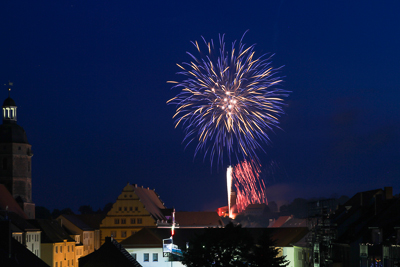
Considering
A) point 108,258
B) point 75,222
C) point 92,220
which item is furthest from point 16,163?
point 108,258

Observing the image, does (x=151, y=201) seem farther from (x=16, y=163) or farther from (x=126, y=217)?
(x=16, y=163)

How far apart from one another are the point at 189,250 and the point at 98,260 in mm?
8400

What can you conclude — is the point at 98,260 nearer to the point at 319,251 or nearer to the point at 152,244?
the point at 319,251

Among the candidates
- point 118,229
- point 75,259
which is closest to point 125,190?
point 118,229

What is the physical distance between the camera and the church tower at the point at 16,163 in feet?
350

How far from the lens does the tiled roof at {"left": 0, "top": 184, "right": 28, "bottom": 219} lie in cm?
9649

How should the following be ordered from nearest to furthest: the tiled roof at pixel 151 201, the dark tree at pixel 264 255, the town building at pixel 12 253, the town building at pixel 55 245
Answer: the town building at pixel 12 253 < the dark tree at pixel 264 255 < the town building at pixel 55 245 < the tiled roof at pixel 151 201

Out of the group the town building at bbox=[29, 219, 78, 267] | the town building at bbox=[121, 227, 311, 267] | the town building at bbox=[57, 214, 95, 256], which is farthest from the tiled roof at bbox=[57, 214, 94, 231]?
the town building at bbox=[121, 227, 311, 267]

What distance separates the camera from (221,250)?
56625 millimetres

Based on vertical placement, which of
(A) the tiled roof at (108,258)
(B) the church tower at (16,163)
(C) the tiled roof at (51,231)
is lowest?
(A) the tiled roof at (108,258)

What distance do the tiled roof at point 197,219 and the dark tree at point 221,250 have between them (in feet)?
242

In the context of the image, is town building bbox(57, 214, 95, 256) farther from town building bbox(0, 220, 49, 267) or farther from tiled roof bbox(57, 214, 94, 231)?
town building bbox(0, 220, 49, 267)

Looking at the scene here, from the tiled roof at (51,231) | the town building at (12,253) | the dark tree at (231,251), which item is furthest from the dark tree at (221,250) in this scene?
the tiled roof at (51,231)

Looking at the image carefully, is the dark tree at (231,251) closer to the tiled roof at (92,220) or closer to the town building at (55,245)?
the town building at (55,245)
